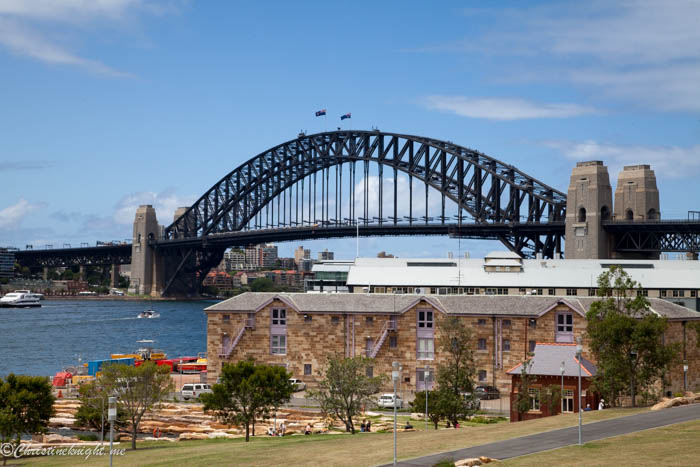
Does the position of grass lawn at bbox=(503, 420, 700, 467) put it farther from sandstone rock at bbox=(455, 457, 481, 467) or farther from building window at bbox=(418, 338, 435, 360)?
building window at bbox=(418, 338, 435, 360)

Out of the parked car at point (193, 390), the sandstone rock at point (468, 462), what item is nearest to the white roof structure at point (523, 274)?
the parked car at point (193, 390)

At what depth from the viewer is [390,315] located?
223 feet

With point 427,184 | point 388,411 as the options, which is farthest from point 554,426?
point 427,184

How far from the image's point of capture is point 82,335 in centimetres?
12988

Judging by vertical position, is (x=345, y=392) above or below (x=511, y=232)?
below

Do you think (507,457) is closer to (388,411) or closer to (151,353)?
(388,411)

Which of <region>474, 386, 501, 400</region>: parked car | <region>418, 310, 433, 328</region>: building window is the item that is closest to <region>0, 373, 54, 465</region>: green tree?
<region>418, 310, 433, 328</region>: building window

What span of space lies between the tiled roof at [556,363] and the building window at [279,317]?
21512 mm

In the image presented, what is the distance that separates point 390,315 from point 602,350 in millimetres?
19590

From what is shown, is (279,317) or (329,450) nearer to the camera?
(329,450)

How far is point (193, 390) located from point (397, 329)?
1567cm

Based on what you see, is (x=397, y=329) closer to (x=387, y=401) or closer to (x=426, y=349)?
(x=426, y=349)

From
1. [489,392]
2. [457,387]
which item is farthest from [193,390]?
[457,387]

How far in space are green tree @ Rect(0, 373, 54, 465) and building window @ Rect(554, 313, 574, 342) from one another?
3387cm
